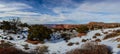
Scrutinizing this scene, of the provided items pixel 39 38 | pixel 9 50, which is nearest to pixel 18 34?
pixel 39 38

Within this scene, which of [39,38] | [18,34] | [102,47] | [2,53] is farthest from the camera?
[18,34]

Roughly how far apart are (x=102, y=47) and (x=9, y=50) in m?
7.60

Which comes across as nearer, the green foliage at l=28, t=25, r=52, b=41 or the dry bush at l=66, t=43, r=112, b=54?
the dry bush at l=66, t=43, r=112, b=54

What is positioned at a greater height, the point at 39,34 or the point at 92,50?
the point at 39,34

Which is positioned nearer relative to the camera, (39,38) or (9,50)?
(9,50)

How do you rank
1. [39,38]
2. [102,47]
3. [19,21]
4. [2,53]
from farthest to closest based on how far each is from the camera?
1. [19,21]
2. [39,38]
3. [102,47]
4. [2,53]

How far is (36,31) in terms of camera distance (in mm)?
31344

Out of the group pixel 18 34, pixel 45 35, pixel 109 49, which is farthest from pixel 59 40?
pixel 109 49

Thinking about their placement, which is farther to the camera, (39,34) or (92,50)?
(39,34)

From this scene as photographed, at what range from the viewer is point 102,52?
1938 cm

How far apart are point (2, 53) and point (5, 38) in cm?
1305

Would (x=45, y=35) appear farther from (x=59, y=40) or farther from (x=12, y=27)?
→ (x=12, y=27)

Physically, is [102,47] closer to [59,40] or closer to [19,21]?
[59,40]

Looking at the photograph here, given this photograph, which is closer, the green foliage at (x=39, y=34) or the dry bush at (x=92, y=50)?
the dry bush at (x=92, y=50)
